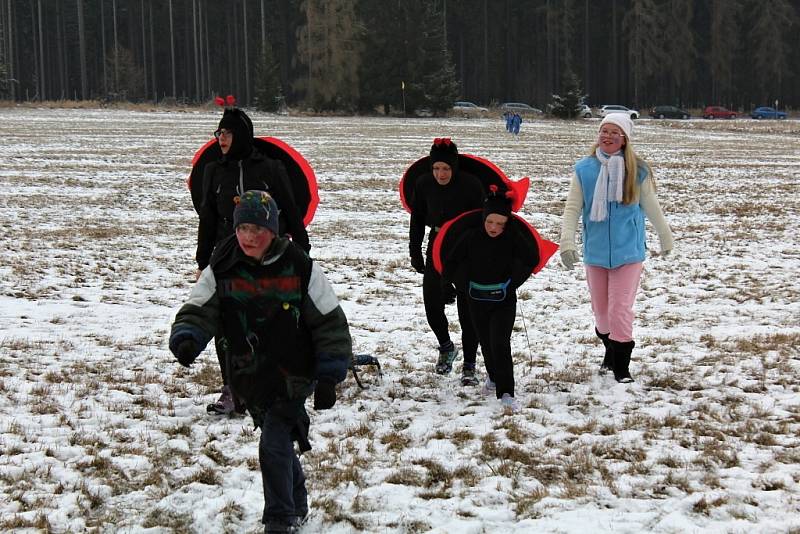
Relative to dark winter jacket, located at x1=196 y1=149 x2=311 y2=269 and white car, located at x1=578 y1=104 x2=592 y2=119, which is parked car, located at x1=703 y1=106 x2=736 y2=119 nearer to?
white car, located at x1=578 y1=104 x2=592 y2=119

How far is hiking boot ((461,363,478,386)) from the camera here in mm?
6543

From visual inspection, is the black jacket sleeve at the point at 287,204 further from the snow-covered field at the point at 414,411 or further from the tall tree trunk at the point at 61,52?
the tall tree trunk at the point at 61,52

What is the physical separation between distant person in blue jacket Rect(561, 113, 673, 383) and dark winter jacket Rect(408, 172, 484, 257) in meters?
0.73

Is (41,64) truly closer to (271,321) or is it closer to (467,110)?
(467,110)

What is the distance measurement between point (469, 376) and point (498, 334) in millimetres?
730

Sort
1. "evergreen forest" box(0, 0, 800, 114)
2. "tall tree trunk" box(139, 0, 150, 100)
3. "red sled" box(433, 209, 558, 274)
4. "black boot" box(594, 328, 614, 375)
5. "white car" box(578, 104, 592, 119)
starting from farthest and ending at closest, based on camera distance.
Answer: "tall tree trunk" box(139, 0, 150, 100)
"evergreen forest" box(0, 0, 800, 114)
"white car" box(578, 104, 592, 119)
"black boot" box(594, 328, 614, 375)
"red sled" box(433, 209, 558, 274)

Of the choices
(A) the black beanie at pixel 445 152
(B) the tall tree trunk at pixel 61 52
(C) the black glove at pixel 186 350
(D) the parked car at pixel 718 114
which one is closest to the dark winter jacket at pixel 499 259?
(A) the black beanie at pixel 445 152

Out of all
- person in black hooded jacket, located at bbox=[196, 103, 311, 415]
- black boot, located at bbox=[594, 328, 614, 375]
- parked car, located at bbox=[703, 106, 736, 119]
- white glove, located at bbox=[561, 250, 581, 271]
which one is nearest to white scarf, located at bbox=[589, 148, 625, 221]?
white glove, located at bbox=[561, 250, 581, 271]

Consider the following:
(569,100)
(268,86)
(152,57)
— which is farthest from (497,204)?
(152,57)

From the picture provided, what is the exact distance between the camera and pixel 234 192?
5.63 m

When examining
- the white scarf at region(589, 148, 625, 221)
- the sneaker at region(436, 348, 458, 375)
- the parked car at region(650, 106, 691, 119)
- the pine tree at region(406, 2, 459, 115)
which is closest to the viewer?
the white scarf at region(589, 148, 625, 221)

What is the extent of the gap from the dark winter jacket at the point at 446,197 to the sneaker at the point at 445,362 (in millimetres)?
870

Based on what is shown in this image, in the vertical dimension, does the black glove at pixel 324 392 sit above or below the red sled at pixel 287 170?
below

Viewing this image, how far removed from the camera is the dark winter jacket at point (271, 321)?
392cm
